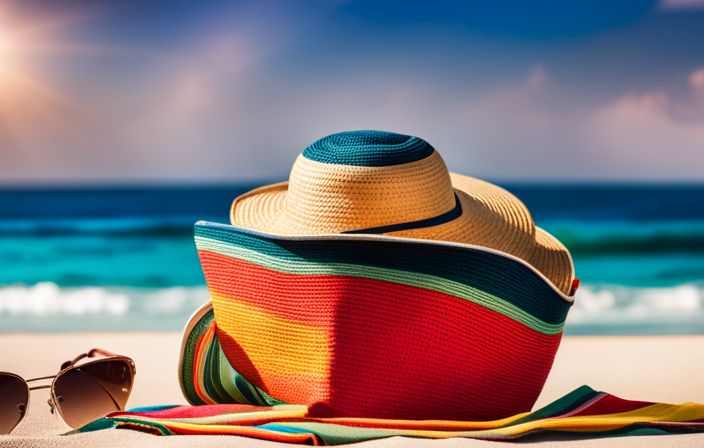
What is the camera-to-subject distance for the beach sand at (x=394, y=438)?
4.77ft

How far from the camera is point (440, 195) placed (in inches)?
68.8

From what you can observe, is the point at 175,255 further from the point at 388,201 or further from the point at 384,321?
the point at 384,321

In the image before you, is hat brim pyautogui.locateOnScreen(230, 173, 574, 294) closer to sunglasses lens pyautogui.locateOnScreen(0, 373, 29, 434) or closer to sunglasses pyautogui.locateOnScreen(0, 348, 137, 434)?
sunglasses pyautogui.locateOnScreen(0, 348, 137, 434)

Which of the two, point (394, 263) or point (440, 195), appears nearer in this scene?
point (394, 263)

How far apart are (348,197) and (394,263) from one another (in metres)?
0.28

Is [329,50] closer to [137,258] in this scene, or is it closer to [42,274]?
[137,258]

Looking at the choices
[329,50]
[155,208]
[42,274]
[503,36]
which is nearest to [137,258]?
[42,274]

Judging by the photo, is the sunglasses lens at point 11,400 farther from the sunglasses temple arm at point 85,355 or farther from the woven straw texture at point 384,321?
the woven straw texture at point 384,321

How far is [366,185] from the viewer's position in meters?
1.63

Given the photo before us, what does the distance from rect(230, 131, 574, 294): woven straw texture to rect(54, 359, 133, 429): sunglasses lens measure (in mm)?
672

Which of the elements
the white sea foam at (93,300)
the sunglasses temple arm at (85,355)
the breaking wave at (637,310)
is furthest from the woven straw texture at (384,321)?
the white sea foam at (93,300)

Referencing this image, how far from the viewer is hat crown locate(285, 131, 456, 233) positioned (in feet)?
5.35

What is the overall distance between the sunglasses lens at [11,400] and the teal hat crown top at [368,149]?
1.09 metres

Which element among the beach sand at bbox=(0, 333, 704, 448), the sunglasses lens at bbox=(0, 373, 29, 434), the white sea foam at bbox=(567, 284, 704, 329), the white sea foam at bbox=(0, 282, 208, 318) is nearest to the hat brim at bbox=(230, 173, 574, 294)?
Answer: the beach sand at bbox=(0, 333, 704, 448)
